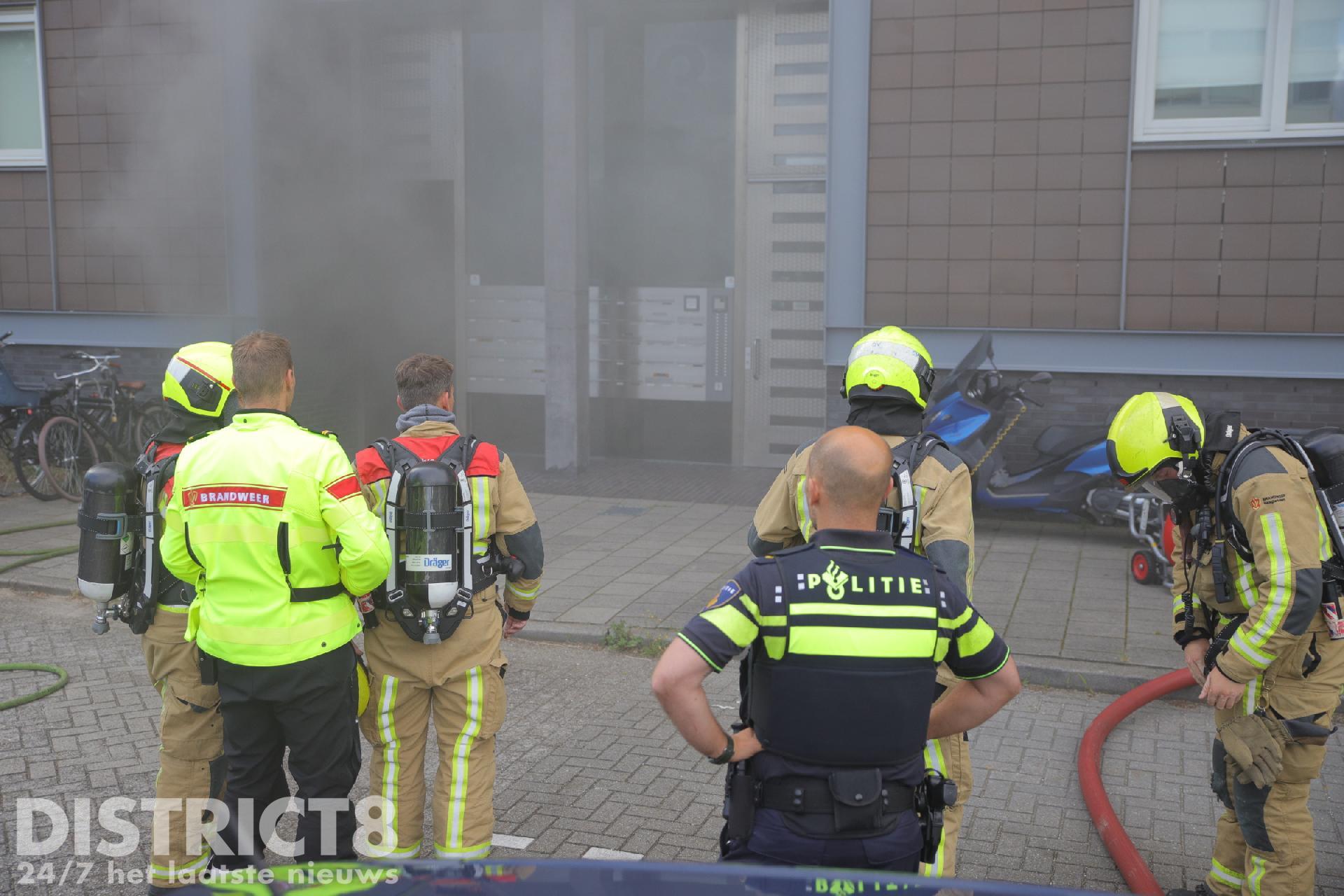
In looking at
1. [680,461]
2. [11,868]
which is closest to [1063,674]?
[11,868]

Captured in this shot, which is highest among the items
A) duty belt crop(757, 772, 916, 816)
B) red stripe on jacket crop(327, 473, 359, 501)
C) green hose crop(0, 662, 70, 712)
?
red stripe on jacket crop(327, 473, 359, 501)

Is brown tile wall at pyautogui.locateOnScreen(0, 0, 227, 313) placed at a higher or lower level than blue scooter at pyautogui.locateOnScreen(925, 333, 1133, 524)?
higher

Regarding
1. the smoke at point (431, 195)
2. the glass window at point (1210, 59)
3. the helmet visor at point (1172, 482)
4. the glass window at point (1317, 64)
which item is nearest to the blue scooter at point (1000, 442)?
the glass window at point (1210, 59)

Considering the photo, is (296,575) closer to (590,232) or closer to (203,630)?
(203,630)

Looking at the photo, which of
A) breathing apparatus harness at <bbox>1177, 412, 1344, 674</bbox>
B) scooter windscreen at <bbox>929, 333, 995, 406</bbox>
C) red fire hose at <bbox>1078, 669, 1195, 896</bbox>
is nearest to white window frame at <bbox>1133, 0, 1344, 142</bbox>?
scooter windscreen at <bbox>929, 333, 995, 406</bbox>

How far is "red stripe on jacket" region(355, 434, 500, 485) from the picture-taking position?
147 inches

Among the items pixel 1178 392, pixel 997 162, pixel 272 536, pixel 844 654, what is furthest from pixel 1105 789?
pixel 997 162

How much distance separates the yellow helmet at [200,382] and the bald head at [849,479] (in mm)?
2162

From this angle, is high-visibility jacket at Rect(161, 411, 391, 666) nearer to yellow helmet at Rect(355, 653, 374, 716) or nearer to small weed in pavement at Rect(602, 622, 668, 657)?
yellow helmet at Rect(355, 653, 374, 716)

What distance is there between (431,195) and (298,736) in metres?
10.4

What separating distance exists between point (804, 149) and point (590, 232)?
2.42 m

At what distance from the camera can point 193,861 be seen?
3.75m

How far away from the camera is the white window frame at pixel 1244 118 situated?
28.8 ft

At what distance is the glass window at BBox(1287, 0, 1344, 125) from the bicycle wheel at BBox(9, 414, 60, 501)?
1039 centimetres
